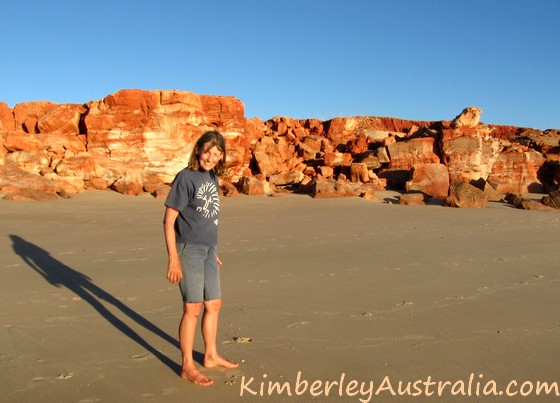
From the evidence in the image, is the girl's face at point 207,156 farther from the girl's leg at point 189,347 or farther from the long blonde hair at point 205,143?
the girl's leg at point 189,347

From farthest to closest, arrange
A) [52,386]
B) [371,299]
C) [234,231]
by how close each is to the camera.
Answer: [234,231]
[371,299]
[52,386]

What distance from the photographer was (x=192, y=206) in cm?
305

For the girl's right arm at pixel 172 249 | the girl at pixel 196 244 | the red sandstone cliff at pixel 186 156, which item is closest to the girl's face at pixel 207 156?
the girl at pixel 196 244

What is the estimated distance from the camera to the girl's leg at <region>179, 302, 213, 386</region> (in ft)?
9.08

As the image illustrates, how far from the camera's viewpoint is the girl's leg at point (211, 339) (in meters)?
3.01

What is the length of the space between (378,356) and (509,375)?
2.47 feet

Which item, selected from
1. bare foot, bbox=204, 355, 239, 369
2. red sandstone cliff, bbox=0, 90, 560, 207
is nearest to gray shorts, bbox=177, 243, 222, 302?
bare foot, bbox=204, 355, 239, 369

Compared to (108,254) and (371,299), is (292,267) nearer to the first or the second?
(371,299)

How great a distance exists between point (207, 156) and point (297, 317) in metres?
1.58

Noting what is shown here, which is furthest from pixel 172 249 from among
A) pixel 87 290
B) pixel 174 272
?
pixel 87 290

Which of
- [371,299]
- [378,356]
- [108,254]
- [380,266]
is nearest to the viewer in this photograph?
[378,356]

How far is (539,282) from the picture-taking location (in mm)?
5055

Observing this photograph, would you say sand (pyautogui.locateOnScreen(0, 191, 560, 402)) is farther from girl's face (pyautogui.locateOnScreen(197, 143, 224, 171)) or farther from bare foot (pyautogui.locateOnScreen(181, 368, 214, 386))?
girl's face (pyautogui.locateOnScreen(197, 143, 224, 171))

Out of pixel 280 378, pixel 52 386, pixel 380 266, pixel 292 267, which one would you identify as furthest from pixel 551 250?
pixel 52 386
